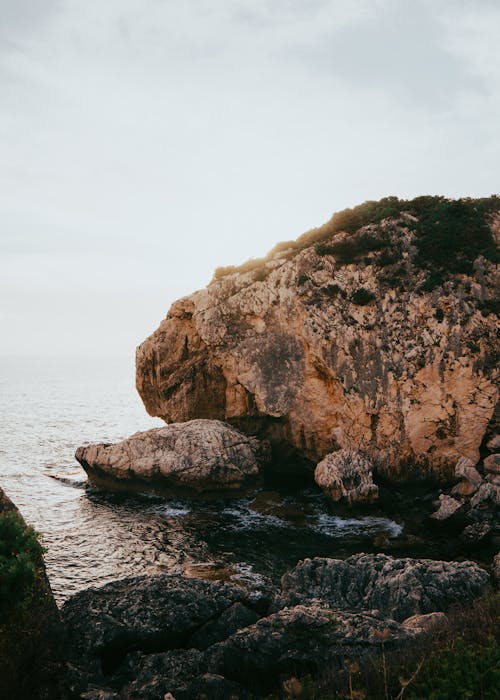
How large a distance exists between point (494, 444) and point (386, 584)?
15311 mm

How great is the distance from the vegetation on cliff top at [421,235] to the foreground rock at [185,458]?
549 inches

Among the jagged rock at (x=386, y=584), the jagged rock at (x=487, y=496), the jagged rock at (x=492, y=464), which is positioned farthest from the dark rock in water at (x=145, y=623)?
the jagged rock at (x=492, y=464)

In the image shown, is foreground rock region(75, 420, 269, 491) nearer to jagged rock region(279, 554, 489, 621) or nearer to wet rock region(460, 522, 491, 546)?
jagged rock region(279, 554, 489, 621)

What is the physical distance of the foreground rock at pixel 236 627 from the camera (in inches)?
425

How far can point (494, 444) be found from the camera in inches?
1106

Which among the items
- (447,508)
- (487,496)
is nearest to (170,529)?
(447,508)

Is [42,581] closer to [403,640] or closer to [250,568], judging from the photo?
[403,640]

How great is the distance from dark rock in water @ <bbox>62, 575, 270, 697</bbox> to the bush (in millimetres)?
2331

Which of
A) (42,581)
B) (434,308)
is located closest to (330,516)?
(434,308)

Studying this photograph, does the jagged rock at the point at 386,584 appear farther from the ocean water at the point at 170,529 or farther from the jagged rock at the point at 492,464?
the jagged rock at the point at 492,464

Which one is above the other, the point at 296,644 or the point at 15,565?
the point at 15,565

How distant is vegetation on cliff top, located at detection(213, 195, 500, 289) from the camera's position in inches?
1287

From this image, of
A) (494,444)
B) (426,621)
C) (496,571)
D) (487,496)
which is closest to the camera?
(426,621)

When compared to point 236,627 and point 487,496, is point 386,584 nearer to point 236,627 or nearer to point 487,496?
point 236,627
